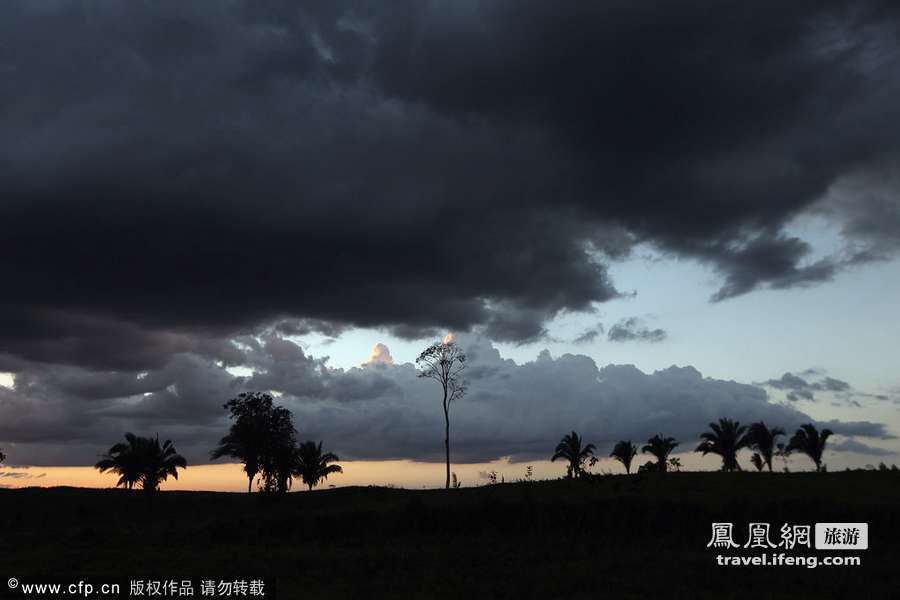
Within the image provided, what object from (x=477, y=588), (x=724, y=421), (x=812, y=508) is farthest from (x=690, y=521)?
(x=724, y=421)

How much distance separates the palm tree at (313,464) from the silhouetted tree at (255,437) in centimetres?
536

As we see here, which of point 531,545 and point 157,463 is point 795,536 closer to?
point 531,545

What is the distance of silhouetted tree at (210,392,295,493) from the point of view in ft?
219

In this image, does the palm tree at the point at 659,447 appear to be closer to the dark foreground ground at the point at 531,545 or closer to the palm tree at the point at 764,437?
the palm tree at the point at 764,437

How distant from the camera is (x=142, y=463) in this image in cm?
6950

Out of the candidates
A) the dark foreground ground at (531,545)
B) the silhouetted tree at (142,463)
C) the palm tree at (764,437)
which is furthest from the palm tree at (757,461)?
the silhouetted tree at (142,463)

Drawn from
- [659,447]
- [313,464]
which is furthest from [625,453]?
[313,464]

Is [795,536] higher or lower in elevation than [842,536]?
lower

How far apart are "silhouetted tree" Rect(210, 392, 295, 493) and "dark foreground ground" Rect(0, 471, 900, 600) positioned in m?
20.5

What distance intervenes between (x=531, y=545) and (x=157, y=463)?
168ft

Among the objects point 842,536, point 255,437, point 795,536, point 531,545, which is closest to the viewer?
point 842,536

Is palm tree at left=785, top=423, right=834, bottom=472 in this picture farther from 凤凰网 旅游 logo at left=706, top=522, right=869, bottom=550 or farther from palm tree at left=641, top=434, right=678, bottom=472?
凤凰网 旅游 logo at left=706, top=522, right=869, bottom=550

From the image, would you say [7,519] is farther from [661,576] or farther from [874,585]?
[874,585]

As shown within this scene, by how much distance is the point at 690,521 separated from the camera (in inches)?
1264
